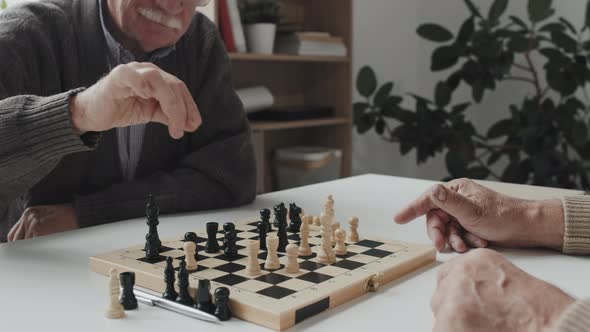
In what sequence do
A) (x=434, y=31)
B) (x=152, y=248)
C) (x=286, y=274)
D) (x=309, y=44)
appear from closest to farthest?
(x=286, y=274) < (x=152, y=248) < (x=309, y=44) < (x=434, y=31)

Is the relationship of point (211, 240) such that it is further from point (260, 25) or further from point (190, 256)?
point (260, 25)

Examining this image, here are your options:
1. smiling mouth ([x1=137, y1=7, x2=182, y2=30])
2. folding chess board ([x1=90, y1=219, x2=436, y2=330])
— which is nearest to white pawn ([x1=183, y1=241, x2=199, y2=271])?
folding chess board ([x1=90, y1=219, x2=436, y2=330])

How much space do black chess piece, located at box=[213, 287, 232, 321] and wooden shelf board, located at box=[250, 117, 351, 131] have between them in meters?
2.18

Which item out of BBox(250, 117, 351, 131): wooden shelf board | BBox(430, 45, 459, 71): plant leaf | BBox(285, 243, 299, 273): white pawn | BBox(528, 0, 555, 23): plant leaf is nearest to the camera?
BBox(285, 243, 299, 273): white pawn

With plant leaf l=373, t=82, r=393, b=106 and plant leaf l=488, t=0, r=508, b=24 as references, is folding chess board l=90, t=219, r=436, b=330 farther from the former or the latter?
plant leaf l=488, t=0, r=508, b=24

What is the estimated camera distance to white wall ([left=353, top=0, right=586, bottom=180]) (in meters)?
3.94

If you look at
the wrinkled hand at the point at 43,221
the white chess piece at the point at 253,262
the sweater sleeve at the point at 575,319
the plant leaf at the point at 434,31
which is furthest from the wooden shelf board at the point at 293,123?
the sweater sleeve at the point at 575,319

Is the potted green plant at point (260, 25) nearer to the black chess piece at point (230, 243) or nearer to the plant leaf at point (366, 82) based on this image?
the plant leaf at point (366, 82)

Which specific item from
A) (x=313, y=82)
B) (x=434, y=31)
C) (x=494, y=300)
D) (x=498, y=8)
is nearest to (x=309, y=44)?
(x=313, y=82)

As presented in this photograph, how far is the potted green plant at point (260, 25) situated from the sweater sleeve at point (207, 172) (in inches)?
44.5

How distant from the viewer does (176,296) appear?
35.1 inches

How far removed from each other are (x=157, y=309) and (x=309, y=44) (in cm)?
256

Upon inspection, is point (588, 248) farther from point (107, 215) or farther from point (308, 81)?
point (308, 81)

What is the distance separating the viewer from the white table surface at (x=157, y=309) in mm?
826
